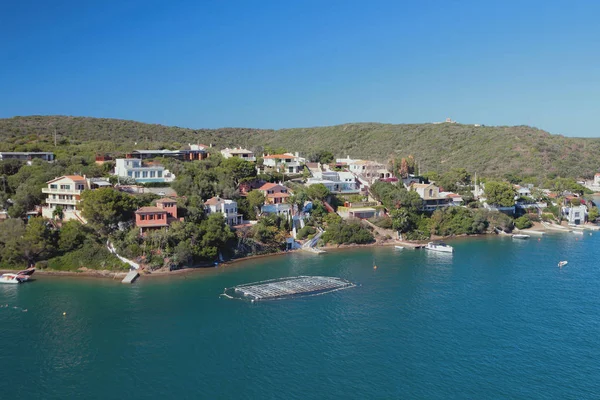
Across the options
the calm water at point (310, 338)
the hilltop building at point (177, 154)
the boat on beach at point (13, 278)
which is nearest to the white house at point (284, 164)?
the hilltop building at point (177, 154)

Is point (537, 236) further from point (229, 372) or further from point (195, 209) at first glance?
point (229, 372)

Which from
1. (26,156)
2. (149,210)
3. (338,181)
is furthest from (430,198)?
(26,156)

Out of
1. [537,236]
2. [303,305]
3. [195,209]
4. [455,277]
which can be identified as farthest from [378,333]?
[537,236]

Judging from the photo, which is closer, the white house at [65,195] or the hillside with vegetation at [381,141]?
the white house at [65,195]

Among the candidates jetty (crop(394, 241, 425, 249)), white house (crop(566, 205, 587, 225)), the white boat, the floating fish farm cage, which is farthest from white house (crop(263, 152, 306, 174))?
white house (crop(566, 205, 587, 225))

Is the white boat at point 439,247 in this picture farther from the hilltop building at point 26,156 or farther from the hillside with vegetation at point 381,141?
the hilltop building at point 26,156

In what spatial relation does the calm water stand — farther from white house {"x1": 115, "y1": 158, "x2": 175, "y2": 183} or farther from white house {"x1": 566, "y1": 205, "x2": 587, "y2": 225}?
white house {"x1": 566, "y1": 205, "x2": 587, "y2": 225}

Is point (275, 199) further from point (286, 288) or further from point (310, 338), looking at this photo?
point (310, 338)
